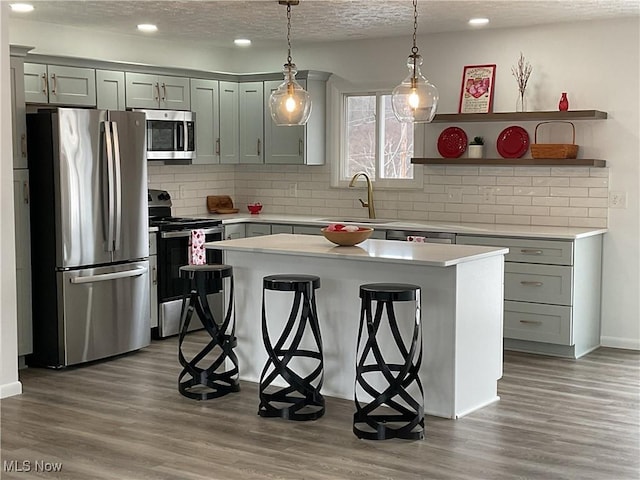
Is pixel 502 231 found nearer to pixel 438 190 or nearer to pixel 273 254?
pixel 438 190

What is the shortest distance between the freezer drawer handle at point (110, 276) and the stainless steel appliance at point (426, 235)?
6.40 feet

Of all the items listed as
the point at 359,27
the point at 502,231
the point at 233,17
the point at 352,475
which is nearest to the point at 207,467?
the point at 352,475

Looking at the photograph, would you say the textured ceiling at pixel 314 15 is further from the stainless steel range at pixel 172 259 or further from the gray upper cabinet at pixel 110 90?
the stainless steel range at pixel 172 259

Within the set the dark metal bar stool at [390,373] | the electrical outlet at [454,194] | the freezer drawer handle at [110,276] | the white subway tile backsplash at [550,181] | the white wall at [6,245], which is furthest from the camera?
the electrical outlet at [454,194]

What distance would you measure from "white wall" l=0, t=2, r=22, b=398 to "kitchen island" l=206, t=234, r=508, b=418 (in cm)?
124

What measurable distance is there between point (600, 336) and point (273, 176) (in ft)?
11.3

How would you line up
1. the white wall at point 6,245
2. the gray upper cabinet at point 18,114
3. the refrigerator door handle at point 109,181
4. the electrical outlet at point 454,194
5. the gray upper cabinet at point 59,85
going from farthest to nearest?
the electrical outlet at point 454,194 → the gray upper cabinet at point 59,85 → the refrigerator door handle at point 109,181 → the gray upper cabinet at point 18,114 → the white wall at point 6,245

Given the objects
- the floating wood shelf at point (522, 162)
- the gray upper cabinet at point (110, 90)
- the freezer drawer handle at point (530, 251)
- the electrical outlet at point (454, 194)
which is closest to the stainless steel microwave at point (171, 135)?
the gray upper cabinet at point (110, 90)

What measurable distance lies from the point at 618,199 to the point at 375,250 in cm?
243

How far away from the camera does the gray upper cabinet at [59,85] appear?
6336 millimetres

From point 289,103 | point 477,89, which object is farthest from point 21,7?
point 477,89

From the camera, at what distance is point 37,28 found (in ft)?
22.2

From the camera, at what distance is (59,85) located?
6508 millimetres

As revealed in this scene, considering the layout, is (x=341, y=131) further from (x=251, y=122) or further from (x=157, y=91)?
(x=157, y=91)
